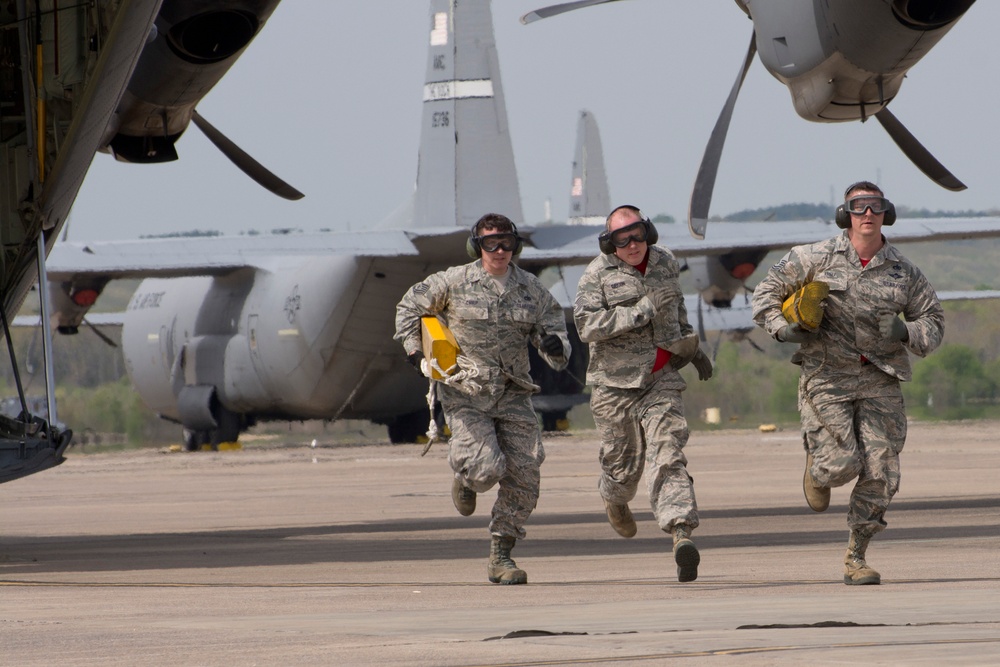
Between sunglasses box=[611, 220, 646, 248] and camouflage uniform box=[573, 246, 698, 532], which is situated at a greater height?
sunglasses box=[611, 220, 646, 248]

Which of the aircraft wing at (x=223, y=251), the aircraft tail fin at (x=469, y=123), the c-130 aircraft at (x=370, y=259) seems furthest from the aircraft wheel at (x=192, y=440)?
the aircraft tail fin at (x=469, y=123)

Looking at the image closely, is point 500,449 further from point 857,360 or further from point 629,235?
point 857,360

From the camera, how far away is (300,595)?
26.5 ft

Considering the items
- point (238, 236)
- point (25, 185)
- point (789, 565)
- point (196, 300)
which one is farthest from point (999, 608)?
point (196, 300)

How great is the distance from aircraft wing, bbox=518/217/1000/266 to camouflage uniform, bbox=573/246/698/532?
18697 millimetres

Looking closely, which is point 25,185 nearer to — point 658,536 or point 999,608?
point 658,536

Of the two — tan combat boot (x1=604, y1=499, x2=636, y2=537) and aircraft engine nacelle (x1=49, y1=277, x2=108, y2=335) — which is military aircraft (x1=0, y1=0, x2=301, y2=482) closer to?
tan combat boot (x1=604, y1=499, x2=636, y2=537)

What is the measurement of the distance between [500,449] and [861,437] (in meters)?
1.95

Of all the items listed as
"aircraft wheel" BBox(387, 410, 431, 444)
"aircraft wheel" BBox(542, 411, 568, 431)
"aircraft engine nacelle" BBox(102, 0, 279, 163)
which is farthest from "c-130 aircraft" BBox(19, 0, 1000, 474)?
"aircraft engine nacelle" BBox(102, 0, 279, 163)

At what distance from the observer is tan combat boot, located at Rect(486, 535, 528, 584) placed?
338 inches

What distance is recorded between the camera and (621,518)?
30.3 feet

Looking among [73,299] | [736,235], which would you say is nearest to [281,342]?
[73,299]

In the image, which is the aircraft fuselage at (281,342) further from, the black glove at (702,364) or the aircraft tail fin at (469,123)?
the black glove at (702,364)

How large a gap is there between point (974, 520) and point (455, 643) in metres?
7.93
